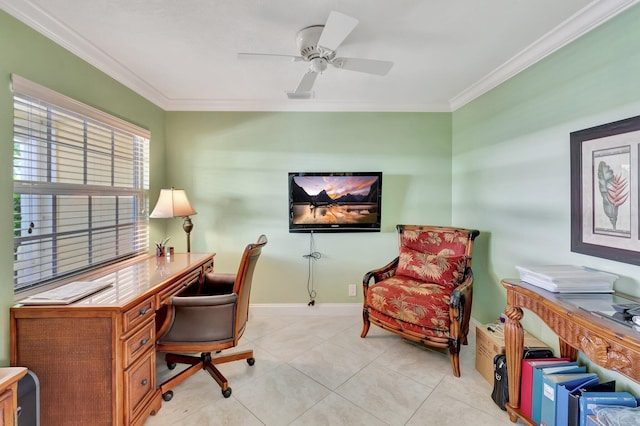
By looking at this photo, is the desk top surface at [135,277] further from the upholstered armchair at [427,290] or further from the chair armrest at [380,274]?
the upholstered armchair at [427,290]

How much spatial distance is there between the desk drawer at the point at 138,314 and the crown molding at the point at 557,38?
124 inches

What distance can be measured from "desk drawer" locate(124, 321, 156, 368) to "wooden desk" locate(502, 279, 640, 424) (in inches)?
87.9

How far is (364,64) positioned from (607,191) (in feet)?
5.34

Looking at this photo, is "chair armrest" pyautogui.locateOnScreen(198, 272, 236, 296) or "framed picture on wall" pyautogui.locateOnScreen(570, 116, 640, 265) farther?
"chair armrest" pyautogui.locateOnScreen(198, 272, 236, 296)

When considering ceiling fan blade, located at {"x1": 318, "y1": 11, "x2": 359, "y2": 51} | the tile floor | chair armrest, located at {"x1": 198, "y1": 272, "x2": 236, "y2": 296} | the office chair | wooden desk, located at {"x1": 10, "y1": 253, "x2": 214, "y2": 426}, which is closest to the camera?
ceiling fan blade, located at {"x1": 318, "y1": 11, "x2": 359, "y2": 51}

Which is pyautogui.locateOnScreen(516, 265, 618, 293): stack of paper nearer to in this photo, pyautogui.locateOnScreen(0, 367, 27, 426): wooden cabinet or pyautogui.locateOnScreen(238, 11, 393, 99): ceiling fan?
pyautogui.locateOnScreen(238, 11, 393, 99): ceiling fan

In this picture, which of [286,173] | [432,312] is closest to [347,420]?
[432,312]

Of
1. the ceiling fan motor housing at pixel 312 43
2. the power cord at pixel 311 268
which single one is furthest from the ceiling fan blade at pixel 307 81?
the power cord at pixel 311 268

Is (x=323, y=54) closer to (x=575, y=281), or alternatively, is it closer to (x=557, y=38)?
(x=557, y=38)

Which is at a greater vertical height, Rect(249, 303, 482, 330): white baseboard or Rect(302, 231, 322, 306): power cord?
Rect(302, 231, 322, 306): power cord

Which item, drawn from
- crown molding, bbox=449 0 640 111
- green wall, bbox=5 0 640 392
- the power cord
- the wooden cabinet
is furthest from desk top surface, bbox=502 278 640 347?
the wooden cabinet

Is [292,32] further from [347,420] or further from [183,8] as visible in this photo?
[347,420]

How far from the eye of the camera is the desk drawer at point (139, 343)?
55.7 inches

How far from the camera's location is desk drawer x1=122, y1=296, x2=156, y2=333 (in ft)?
4.60
